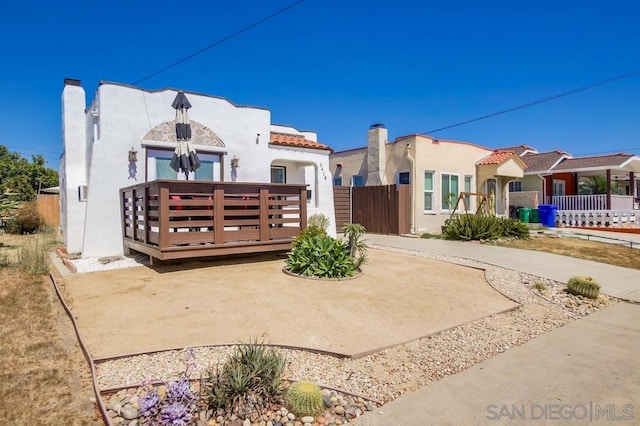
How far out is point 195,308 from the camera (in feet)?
18.9

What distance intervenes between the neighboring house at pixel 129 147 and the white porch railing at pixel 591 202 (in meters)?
19.0

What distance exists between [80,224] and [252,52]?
342 inches

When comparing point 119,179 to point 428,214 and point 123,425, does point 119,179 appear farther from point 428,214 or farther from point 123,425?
point 428,214

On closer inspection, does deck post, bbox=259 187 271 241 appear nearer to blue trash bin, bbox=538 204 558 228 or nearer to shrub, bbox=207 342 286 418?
shrub, bbox=207 342 286 418

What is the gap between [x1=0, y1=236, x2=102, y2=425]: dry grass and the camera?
10.00 ft

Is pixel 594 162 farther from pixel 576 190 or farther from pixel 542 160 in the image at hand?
pixel 542 160

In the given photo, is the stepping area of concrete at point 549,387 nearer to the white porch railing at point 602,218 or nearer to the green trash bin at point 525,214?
the green trash bin at point 525,214

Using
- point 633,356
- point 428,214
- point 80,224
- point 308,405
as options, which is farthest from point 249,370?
point 428,214

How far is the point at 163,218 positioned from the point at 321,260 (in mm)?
3287

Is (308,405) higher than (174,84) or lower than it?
lower

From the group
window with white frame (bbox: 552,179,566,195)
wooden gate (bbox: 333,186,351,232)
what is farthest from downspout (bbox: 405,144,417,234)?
window with white frame (bbox: 552,179,566,195)

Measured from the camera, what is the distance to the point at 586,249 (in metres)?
12.6

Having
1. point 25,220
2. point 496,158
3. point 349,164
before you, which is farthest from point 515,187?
point 25,220

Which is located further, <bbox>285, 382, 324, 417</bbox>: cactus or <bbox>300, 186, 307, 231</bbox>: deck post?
<bbox>300, 186, 307, 231</bbox>: deck post
